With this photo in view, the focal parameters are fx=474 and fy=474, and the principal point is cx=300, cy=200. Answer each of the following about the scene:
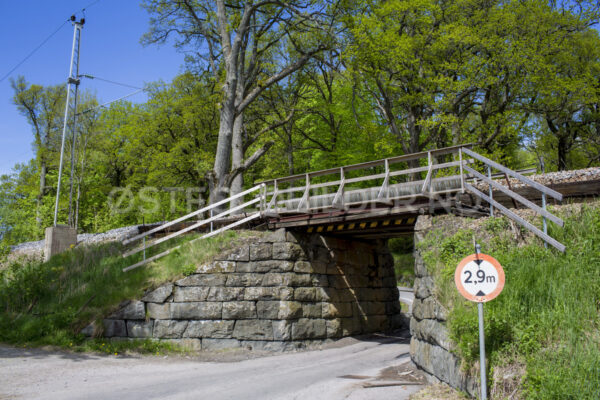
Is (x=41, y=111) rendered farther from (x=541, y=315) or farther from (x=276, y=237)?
(x=541, y=315)

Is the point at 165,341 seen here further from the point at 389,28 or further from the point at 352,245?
the point at 389,28

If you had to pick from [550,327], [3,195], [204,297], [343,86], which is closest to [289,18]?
[343,86]

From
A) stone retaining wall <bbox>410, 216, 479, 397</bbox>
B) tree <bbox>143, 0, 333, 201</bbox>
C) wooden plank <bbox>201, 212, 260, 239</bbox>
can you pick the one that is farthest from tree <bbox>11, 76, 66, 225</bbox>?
stone retaining wall <bbox>410, 216, 479, 397</bbox>

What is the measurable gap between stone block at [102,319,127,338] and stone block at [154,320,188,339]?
998 millimetres

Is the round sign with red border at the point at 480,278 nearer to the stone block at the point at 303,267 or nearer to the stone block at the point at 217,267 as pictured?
the stone block at the point at 303,267

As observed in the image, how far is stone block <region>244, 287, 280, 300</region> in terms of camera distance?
14312 millimetres

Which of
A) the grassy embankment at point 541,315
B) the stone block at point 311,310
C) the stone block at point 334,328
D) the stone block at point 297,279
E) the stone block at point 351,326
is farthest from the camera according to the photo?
the stone block at point 351,326

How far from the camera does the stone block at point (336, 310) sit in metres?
15.2

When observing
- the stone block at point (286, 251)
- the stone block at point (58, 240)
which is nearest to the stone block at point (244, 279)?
the stone block at point (286, 251)

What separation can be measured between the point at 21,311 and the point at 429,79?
700 inches

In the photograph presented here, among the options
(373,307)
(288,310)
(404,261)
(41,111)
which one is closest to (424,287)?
(288,310)

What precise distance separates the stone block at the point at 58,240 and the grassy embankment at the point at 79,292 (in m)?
1.66

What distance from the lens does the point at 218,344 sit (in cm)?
1395

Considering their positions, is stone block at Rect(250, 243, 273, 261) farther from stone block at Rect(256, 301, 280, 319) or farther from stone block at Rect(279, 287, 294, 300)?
stone block at Rect(256, 301, 280, 319)
